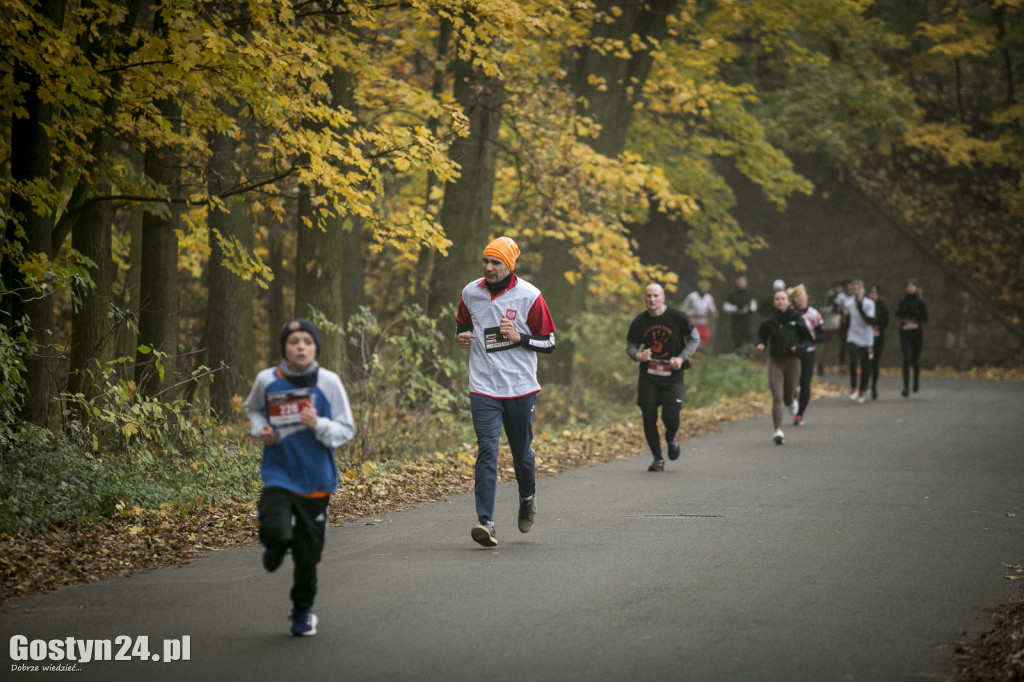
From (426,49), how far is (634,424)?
7.01 m

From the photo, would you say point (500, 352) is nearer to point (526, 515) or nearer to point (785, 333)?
point (526, 515)

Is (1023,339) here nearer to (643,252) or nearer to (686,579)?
(643,252)

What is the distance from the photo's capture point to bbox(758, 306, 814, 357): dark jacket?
50.4 ft

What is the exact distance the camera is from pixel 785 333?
15438 mm

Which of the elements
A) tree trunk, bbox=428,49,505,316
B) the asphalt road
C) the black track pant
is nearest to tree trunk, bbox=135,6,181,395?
the asphalt road

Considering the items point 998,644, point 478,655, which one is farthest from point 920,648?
point 478,655

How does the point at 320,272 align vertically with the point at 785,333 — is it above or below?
above

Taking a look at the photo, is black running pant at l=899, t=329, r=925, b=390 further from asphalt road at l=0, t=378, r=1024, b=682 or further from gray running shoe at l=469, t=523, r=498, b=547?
gray running shoe at l=469, t=523, r=498, b=547

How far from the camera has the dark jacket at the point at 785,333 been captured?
1537 cm

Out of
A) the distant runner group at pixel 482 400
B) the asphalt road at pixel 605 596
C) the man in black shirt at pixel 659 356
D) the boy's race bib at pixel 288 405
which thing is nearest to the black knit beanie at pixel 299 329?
the distant runner group at pixel 482 400

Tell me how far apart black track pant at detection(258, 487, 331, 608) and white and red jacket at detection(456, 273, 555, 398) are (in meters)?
2.56

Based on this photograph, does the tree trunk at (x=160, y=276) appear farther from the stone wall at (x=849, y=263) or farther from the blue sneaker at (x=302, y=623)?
the stone wall at (x=849, y=263)

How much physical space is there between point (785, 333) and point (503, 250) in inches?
329

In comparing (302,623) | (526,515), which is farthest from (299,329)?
(526,515)
